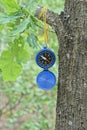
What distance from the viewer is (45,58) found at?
1.37 m

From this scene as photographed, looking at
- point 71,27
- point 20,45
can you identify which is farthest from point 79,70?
point 20,45

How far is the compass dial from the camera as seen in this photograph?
4.46 ft

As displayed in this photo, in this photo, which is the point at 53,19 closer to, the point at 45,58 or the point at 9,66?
the point at 45,58

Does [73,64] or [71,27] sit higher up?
[71,27]

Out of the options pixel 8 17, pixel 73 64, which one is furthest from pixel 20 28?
pixel 73 64

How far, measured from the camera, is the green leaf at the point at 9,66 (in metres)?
1.41

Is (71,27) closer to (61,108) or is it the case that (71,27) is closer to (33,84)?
(61,108)

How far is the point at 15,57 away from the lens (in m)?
1.43

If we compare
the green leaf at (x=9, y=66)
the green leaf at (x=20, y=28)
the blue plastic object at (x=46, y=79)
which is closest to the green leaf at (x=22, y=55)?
the green leaf at (x=9, y=66)

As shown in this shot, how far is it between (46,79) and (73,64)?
0.51 feet

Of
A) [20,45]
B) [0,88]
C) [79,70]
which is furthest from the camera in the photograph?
[0,88]

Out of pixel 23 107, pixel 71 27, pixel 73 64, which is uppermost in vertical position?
pixel 71 27

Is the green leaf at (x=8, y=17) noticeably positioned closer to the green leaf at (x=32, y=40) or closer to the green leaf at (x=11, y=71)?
the green leaf at (x=32, y=40)

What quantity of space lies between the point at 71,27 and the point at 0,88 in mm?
2971
